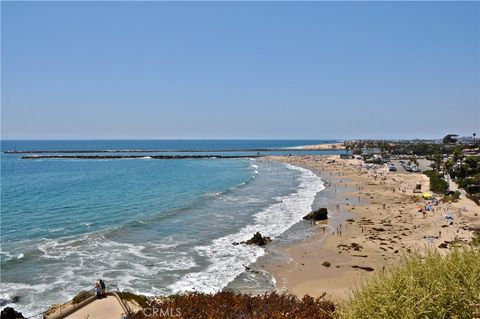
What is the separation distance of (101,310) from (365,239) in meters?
22.4

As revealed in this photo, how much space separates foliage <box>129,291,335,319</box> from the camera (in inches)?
453

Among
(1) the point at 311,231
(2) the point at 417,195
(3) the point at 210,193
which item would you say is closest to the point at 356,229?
(1) the point at 311,231

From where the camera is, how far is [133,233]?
3294 centimetres

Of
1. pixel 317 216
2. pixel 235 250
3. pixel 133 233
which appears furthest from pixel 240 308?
pixel 317 216

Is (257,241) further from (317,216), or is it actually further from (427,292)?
(427,292)

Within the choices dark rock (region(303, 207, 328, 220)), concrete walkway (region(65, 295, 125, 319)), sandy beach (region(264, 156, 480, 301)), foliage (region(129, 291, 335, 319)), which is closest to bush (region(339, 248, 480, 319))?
sandy beach (region(264, 156, 480, 301))

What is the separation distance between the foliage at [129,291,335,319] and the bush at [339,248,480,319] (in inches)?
78.1

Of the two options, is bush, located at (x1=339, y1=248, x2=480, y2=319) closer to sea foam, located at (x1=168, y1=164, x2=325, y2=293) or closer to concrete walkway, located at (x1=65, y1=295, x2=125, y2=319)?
concrete walkway, located at (x1=65, y1=295, x2=125, y2=319)

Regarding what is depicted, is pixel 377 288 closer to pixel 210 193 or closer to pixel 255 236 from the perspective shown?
pixel 255 236

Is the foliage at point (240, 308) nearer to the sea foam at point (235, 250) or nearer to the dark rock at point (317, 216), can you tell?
the sea foam at point (235, 250)

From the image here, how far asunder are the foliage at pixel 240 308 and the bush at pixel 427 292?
1984 mm

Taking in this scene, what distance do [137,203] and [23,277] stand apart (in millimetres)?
23845

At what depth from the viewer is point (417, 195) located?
5134 cm

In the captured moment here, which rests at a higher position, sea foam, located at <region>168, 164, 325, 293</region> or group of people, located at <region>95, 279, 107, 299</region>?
group of people, located at <region>95, 279, 107, 299</region>
